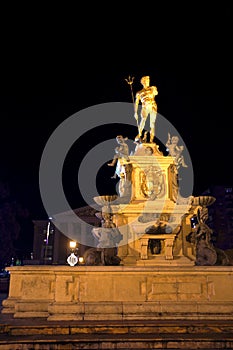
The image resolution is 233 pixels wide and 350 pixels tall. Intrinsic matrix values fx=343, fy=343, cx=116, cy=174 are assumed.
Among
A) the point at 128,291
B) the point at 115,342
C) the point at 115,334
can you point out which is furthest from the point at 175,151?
the point at 115,342

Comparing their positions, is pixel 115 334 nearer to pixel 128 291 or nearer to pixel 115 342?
pixel 115 342

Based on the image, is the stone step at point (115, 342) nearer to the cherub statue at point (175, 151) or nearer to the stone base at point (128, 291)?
the stone base at point (128, 291)

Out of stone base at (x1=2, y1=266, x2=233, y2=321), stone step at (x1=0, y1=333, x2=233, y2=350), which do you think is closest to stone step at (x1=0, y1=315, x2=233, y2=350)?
stone step at (x1=0, y1=333, x2=233, y2=350)

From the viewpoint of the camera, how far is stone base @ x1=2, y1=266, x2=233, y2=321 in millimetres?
7887

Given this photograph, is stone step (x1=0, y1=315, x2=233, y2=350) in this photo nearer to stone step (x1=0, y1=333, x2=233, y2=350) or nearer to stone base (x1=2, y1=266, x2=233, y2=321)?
stone step (x1=0, y1=333, x2=233, y2=350)

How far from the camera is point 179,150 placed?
13.2m

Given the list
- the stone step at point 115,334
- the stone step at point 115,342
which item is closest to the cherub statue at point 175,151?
the stone step at point 115,334

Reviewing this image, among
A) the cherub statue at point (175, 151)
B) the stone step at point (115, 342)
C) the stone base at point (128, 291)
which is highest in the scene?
the cherub statue at point (175, 151)

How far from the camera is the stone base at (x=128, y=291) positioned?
7887mm

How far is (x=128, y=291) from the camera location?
8219 mm

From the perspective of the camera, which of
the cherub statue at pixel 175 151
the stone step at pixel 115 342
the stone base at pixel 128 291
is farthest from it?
the cherub statue at pixel 175 151

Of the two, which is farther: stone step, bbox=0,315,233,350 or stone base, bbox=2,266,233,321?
stone base, bbox=2,266,233,321

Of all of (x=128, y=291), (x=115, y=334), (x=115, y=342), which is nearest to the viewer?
(x=115, y=342)

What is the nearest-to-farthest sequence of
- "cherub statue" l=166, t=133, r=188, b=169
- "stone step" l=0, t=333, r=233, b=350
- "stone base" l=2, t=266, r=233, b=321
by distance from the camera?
"stone step" l=0, t=333, r=233, b=350, "stone base" l=2, t=266, r=233, b=321, "cherub statue" l=166, t=133, r=188, b=169
